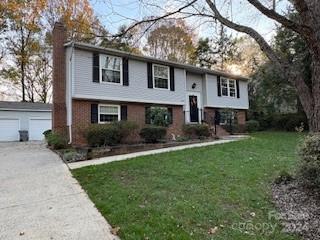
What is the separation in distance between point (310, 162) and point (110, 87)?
1194 centimetres

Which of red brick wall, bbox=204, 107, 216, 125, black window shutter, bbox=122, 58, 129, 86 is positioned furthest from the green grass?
red brick wall, bbox=204, 107, 216, 125

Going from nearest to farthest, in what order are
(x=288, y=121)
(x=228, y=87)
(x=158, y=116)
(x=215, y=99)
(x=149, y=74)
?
1. (x=158, y=116)
2. (x=149, y=74)
3. (x=215, y=99)
4. (x=228, y=87)
5. (x=288, y=121)

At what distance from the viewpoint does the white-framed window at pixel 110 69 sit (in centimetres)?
1610

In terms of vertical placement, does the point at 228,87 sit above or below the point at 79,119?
above

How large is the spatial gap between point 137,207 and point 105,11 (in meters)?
4.55

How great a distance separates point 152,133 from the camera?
52.0 feet

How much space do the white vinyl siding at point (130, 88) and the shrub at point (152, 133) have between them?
2141mm

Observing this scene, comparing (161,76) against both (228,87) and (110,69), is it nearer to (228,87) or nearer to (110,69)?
(110,69)

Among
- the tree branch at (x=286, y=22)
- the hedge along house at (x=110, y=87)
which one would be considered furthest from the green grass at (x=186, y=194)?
the hedge along house at (x=110, y=87)

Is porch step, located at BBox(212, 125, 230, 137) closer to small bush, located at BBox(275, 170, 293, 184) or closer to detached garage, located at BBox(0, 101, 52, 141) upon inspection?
small bush, located at BBox(275, 170, 293, 184)

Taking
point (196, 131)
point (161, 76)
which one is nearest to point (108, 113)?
point (161, 76)

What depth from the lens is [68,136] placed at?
1538 cm

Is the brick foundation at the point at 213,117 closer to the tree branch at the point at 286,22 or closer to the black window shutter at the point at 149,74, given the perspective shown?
the black window shutter at the point at 149,74

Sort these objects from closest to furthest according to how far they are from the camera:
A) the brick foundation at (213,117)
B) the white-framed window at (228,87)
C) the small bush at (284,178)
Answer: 1. the small bush at (284,178)
2. the brick foundation at (213,117)
3. the white-framed window at (228,87)
